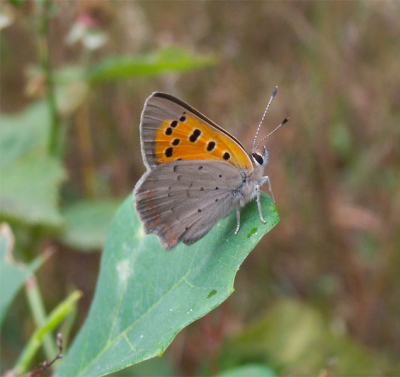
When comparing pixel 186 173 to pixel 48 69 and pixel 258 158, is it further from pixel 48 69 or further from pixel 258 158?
pixel 48 69

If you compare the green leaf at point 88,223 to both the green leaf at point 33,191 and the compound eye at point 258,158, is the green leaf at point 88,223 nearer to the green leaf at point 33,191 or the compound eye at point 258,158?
the green leaf at point 33,191

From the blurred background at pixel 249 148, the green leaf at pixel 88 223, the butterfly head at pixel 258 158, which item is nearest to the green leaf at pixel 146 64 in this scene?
the blurred background at pixel 249 148

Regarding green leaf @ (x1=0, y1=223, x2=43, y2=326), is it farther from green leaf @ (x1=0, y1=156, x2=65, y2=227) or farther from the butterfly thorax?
green leaf @ (x1=0, y1=156, x2=65, y2=227)

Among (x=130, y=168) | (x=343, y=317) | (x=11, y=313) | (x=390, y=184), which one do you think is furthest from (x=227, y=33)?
(x=11, y=313)

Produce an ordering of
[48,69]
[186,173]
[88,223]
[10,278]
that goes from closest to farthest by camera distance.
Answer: [10,278]
[186,173]
[48,69]
[88,223]

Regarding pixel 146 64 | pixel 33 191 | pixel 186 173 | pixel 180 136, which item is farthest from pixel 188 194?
pixel 146 64
